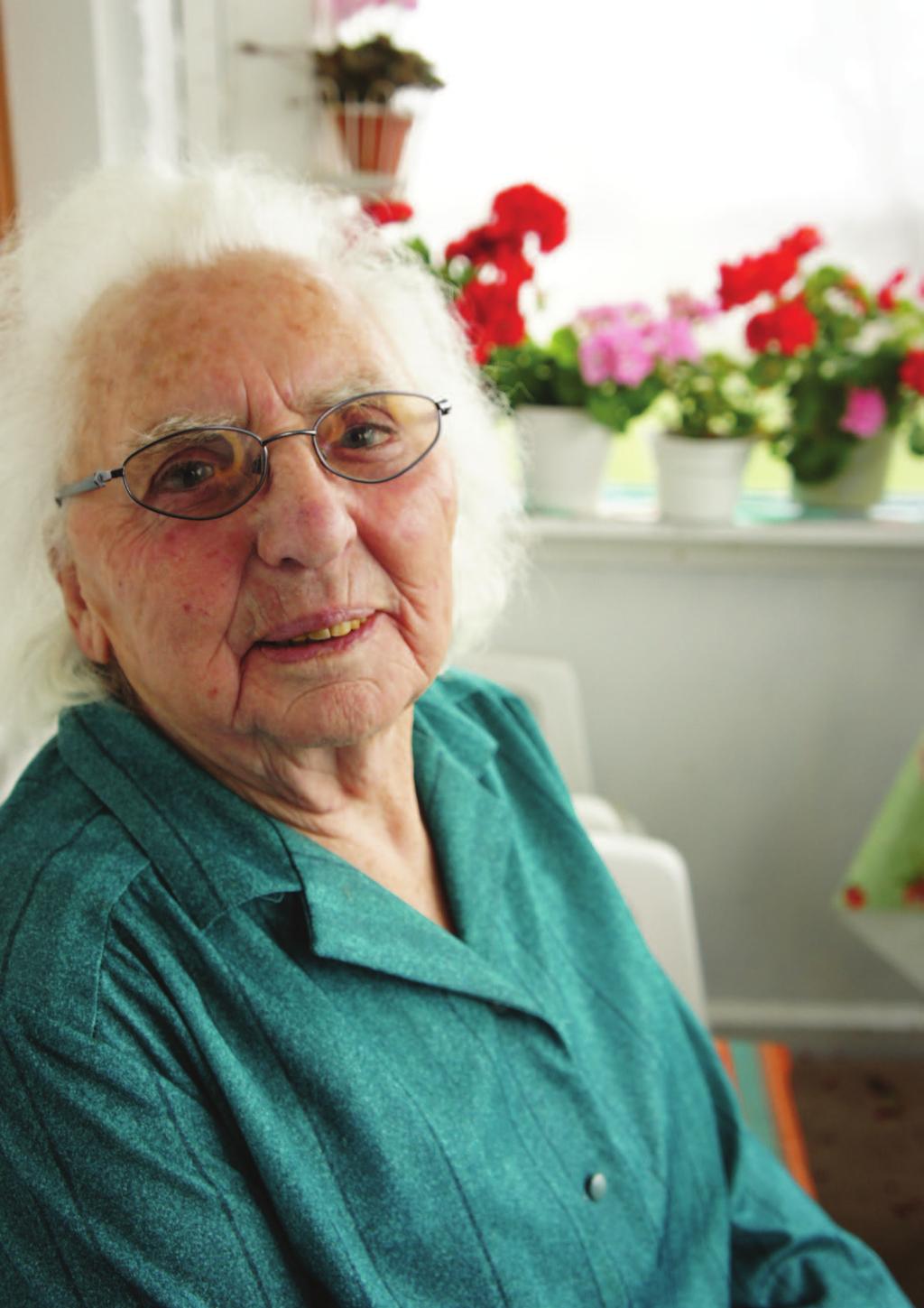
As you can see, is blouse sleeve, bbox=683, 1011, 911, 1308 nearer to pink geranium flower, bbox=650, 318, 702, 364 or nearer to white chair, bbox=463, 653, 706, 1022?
white chair, bbox=463, 653, 706, 1022

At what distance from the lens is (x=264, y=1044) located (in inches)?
31.5

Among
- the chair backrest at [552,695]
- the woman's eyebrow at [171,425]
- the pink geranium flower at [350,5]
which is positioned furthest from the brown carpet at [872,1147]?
the pink geranium flower at [350,5]

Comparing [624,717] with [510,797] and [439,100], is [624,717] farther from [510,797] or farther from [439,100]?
[439,100]

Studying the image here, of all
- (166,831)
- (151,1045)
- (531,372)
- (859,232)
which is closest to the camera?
(151,1045)

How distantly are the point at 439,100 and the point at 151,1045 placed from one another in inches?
77.9

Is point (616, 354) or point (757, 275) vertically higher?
point (757, 275)

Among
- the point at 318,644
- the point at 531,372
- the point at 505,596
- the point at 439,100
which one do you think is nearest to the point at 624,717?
the point at 531,372

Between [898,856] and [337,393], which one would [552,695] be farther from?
[337,393]

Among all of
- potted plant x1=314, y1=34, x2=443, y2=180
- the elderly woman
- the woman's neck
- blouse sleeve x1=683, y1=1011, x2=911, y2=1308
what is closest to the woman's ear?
the elderly woman

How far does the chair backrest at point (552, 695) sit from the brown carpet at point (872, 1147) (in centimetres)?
91

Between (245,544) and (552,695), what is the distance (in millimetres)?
1296

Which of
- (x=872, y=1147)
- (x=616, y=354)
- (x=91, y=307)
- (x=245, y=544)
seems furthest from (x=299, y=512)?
(x=872, y=1147)

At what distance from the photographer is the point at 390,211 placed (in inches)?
68.9

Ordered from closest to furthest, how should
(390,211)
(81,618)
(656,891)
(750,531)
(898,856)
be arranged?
(81,618) → (656,891) → (390,211) → (898,856) → (750,531)
